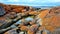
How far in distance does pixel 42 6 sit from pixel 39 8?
74 millimetres

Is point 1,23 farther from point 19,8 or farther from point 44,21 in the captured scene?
→ point 44,21

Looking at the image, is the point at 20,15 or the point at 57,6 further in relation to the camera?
the point at 20,15

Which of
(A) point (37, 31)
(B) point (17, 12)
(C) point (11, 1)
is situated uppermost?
(C) point (11, 1)

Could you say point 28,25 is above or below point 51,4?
below

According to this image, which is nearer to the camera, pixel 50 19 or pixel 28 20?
pixel 50 19

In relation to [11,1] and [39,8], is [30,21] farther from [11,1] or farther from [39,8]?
[11,1]

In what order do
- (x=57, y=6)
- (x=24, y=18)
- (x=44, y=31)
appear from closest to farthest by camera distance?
1. (x=44, y=31)
2. (x=57, y=6)
3. (x=24, y=18)

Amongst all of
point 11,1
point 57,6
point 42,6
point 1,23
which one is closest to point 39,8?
point 42,6

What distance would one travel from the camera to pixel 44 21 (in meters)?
1.55

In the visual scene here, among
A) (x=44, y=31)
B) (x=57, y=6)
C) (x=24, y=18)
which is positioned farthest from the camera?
(x=24, y=18)

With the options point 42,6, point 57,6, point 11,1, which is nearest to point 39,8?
point 42,6

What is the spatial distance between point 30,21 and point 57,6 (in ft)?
0.98

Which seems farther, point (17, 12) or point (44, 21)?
point (17, 12)

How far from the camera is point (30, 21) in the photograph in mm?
1681
